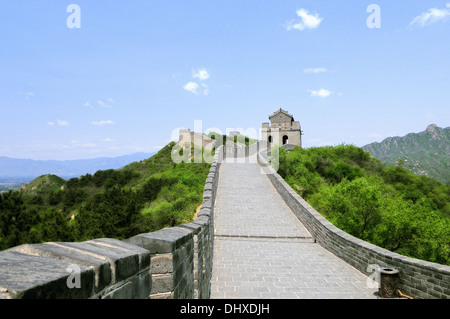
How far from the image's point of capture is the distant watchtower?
61.9 m

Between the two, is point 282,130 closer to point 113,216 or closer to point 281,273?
point 113,216

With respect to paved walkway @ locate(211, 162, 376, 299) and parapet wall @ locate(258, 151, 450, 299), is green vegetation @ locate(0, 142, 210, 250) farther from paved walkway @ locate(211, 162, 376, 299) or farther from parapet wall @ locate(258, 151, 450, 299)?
parapet wall @ locate(258, 151, 450, 299)

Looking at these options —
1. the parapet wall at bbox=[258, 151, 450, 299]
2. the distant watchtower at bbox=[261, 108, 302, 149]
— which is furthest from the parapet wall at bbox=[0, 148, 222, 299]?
the distant watchtower at bbox=[261, 108, 302, 149]

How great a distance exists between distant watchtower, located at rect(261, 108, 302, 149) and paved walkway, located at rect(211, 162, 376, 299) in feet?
153

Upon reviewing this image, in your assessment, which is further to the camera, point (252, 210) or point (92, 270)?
point (252, 210)

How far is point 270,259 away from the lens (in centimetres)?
890

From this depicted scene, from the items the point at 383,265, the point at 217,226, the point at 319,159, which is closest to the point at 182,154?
the point at 319,159

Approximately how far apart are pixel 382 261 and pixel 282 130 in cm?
5766

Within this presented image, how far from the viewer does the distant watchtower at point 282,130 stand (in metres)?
61.9

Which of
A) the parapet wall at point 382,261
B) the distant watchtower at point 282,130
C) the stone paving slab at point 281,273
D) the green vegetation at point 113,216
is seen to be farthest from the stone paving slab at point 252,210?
the distant watchtower at point 282,130

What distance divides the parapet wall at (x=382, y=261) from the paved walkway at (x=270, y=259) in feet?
0.92

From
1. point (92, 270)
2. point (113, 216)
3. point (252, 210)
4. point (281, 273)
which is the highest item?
point (92, 270)

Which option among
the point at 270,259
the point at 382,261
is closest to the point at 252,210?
the point at 270,259
